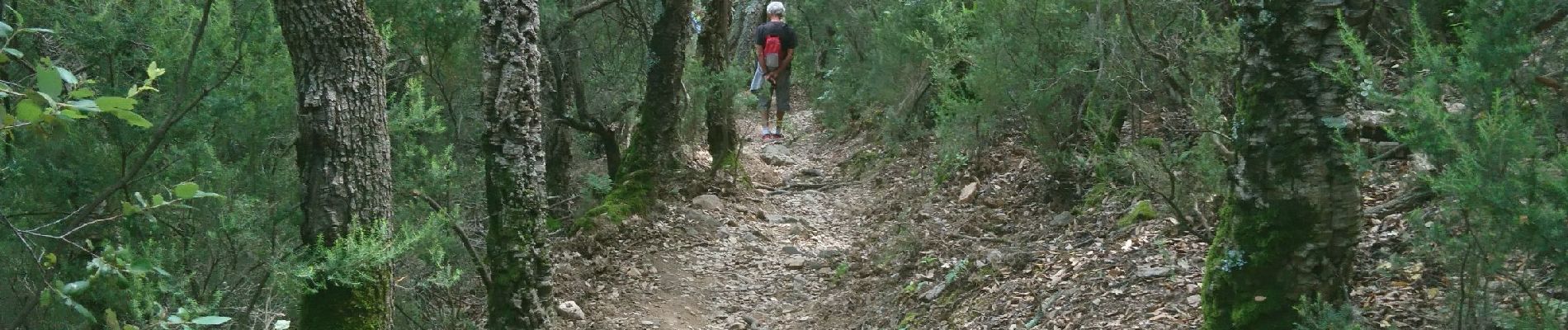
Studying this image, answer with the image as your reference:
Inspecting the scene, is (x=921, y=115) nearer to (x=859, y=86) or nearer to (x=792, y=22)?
(x=859, y=86)

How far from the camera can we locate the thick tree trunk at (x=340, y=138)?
4680 mm

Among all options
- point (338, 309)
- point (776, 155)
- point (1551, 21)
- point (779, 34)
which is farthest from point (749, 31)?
point (1551, 21)

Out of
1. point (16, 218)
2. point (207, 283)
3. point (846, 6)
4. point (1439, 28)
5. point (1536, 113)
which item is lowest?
point (207, 283)

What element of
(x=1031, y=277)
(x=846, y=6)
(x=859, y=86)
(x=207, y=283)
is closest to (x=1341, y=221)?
(x=1031, y=277)

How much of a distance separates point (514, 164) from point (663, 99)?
340 centimetres

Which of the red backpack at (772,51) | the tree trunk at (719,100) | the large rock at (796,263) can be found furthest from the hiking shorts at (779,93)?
the large rock at (796,263)

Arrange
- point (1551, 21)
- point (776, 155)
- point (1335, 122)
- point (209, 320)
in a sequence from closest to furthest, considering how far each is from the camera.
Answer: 1. point (209, 320)
2. point (1551, 21)
3. point (1335, 122)
4. point (776, 155)

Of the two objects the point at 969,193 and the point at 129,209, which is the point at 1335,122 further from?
the point at 969,193

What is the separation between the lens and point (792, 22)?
786 inches

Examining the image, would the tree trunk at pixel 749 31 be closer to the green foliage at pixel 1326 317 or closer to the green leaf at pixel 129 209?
the green foliage at pixel 1326 317

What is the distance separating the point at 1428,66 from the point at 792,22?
1732cm

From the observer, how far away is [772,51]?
1257cm

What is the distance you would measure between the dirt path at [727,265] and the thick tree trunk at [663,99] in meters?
0.53

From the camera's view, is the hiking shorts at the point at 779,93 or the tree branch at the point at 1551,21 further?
the hiking shorts at the point at 779,93
